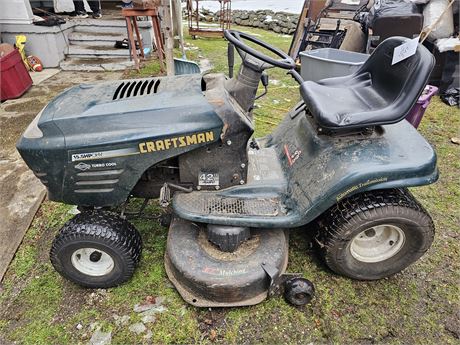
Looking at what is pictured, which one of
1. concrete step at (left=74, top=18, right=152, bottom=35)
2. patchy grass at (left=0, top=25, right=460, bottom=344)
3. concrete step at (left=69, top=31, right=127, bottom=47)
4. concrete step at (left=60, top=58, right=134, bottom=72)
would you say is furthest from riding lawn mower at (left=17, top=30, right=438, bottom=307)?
concrete step at (left=74, top=18, right=152, bottom=35)

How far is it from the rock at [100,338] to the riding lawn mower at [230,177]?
0.29 metres

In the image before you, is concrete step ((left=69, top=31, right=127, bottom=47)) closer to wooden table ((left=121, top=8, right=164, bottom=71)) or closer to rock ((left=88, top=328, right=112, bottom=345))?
wooden table ((left=121, top=8, right=164, bottom=71))

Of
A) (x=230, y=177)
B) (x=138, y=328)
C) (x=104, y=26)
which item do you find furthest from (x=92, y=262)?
(x=104, y=26)

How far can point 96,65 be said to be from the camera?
588cm

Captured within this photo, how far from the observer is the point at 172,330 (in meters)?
1.84

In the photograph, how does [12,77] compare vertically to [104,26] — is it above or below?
below

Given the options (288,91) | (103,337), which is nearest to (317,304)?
(103,337)

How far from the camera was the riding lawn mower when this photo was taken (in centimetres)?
177

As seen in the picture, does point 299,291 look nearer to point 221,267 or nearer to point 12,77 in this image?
point 221,267

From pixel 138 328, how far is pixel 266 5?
41.7 ft

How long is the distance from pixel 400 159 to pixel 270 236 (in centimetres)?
87

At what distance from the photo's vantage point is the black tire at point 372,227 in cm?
187

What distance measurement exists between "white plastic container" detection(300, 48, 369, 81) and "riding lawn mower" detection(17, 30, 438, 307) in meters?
1.72

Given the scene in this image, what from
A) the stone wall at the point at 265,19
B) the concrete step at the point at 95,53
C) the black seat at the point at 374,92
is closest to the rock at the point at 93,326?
the black seat at the point at 374,92
